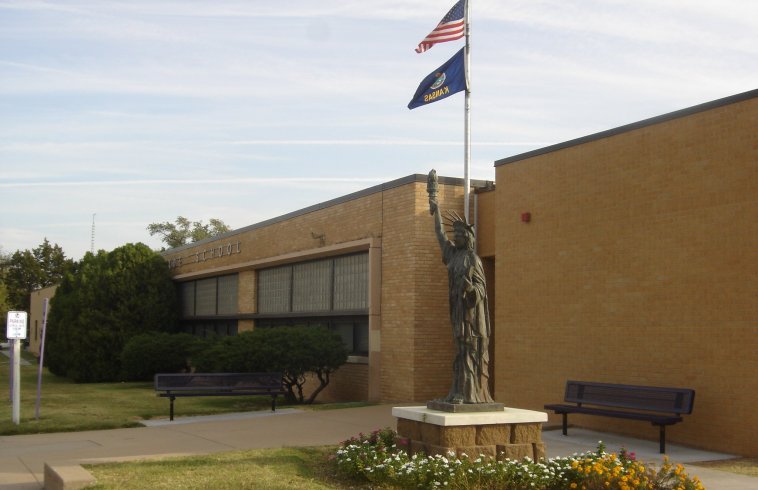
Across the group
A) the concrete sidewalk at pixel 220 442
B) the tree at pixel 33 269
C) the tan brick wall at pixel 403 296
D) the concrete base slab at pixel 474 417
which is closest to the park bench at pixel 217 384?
the concrete sidewalk at pixel 220 442

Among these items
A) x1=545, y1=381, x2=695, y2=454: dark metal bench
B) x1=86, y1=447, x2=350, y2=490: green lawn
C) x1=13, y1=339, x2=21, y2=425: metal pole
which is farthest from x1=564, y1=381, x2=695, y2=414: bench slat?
x1=13, y1=339, x2=21, y2=425: metal pole

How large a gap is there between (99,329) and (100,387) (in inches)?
194

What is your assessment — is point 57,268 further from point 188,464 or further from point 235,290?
point 188,464

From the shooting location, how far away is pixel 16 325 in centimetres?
1576

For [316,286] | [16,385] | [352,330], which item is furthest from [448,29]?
[16,385]

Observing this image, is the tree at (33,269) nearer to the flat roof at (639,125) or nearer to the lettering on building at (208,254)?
the lettering on building at (208,254)

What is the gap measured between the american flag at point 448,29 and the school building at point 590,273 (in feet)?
9.07

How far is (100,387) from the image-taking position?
2717 centimetres

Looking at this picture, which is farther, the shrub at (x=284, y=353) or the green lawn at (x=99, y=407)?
the shrub at (x=284, y=353)

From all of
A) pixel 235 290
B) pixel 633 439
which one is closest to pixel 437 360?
pixel 633 439

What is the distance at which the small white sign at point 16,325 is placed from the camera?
51.3 ft

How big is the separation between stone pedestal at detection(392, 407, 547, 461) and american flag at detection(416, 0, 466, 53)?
9.46 m

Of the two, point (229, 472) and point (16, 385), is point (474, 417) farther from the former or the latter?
point (16, 385)

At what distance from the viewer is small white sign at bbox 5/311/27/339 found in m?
15.6
